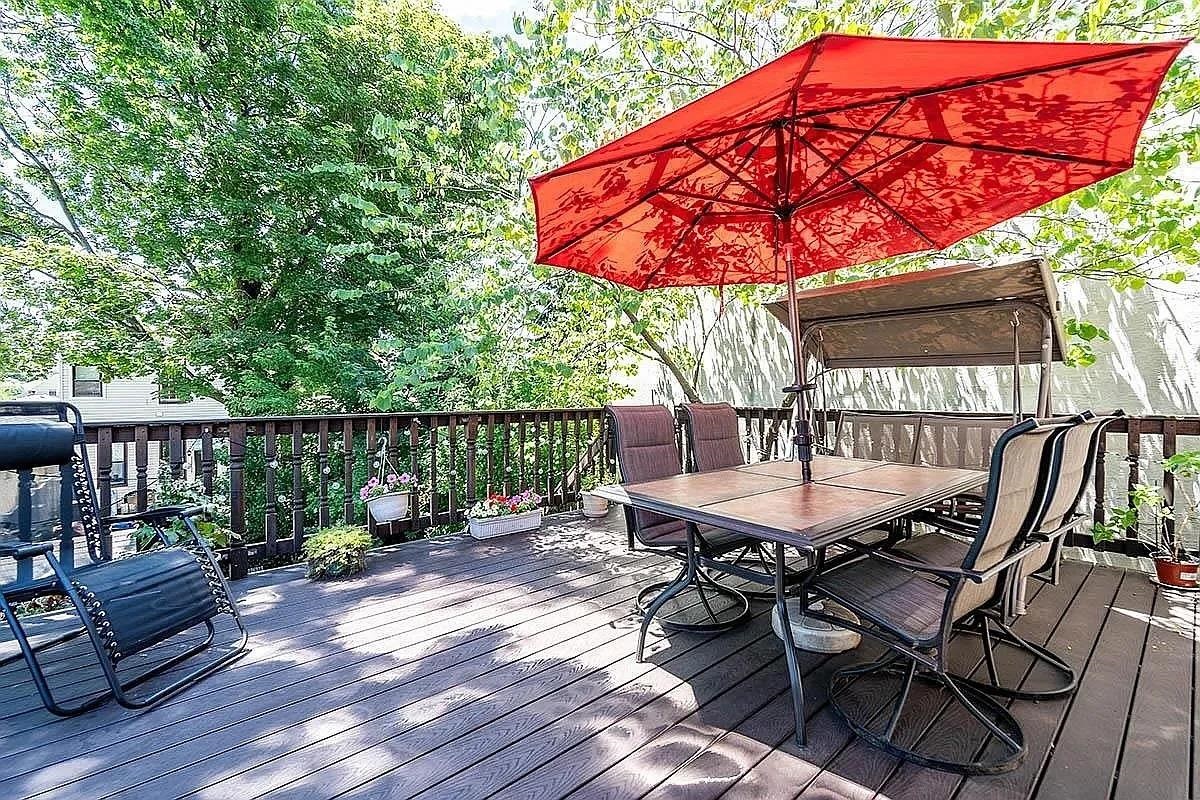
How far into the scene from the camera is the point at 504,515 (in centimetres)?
482

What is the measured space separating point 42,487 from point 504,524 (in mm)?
2925

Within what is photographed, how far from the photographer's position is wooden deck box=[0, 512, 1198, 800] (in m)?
1.72

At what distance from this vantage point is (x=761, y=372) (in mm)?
7191

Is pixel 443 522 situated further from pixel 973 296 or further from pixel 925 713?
pixel 973 296

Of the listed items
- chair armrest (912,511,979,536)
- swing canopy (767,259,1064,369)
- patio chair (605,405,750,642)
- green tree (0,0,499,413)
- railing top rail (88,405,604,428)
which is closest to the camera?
patio chair (605,405,750,642)

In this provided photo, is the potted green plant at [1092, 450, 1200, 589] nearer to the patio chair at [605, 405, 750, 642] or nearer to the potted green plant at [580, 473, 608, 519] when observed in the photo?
the patio chair at [605, 405, 750, 642]

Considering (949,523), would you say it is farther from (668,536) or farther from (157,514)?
(157,514)

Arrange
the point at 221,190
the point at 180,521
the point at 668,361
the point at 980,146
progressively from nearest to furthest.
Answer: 1. the point at 980,146
2. the point at 180,521
3. the point at 668,361
4. the point at 221,190

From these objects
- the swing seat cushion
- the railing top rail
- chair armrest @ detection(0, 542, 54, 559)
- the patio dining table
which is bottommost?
the swing seat cushion

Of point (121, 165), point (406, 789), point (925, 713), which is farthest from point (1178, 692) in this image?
point (121, 165)

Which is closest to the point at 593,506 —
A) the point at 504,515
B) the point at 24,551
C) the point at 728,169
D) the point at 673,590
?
the point at 504,515

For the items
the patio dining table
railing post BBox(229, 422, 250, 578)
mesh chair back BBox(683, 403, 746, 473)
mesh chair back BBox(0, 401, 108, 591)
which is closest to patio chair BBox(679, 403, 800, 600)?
mesh chair back BBox(683, 403, 746, 473)

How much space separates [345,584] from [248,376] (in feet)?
23.8

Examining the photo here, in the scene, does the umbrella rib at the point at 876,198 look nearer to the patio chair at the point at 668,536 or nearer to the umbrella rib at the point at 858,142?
the umbrella rib at the point at 858,142
